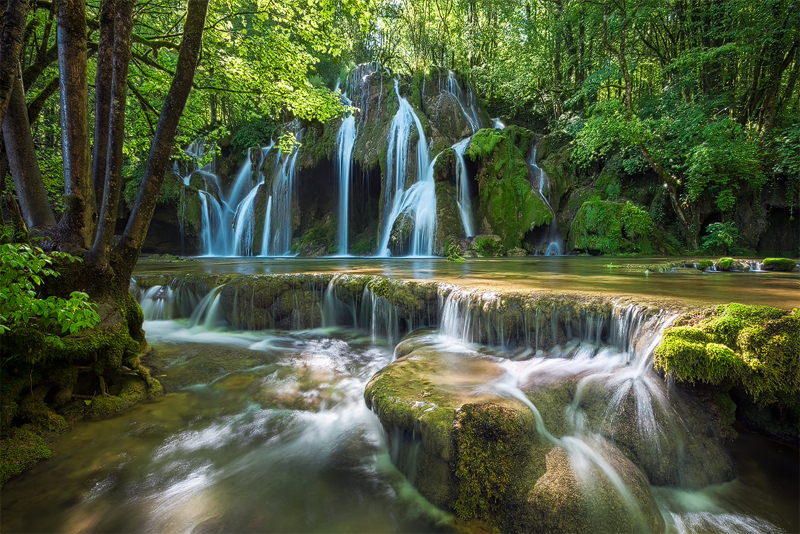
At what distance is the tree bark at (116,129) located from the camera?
349 cm

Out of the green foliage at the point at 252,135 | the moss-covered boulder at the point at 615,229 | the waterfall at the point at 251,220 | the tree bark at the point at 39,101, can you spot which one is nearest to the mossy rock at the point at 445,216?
the moss-covered boulder at the point at 615,229

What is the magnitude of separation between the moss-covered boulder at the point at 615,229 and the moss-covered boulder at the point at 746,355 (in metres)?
11.1

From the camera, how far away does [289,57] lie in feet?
19.6

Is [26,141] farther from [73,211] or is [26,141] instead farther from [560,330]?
[560,330]

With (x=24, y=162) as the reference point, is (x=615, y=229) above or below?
below

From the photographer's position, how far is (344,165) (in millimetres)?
19781

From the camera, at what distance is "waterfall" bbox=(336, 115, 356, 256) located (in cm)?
1972

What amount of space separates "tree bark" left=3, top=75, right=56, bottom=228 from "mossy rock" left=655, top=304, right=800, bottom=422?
661 centimetres

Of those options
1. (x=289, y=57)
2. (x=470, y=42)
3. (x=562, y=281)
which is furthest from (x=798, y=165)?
(x=470, y=42)

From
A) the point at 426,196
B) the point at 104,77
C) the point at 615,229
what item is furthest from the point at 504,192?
the point at 104,77

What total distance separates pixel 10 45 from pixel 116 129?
5.35 feet

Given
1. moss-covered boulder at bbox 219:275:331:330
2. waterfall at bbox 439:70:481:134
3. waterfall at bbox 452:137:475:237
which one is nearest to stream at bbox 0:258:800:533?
moss-covered boulder at bbox 219:275:331:330

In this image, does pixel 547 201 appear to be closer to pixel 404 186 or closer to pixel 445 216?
pixel 445 216

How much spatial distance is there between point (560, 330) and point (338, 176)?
59.3 feet
